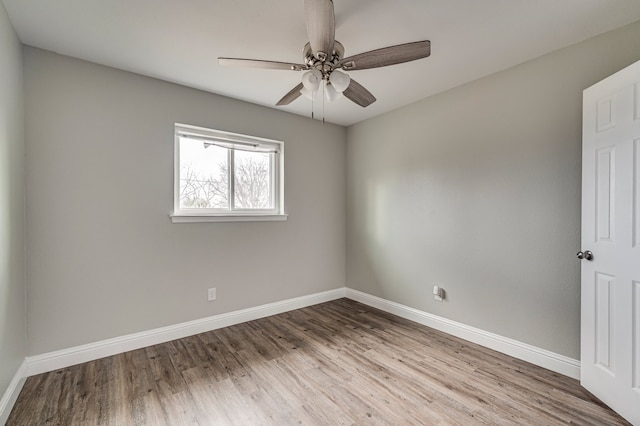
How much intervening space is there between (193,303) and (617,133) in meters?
3.58

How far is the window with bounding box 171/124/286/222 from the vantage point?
2.77m

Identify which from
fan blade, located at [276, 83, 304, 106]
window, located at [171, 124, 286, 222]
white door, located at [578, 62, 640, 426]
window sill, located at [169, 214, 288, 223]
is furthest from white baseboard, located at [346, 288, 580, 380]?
fan blade, located at [276, 83, 304, 106]

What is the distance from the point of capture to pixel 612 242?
1716 millimetres

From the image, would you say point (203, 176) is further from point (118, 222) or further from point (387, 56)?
point (387, 56)

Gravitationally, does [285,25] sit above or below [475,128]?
above

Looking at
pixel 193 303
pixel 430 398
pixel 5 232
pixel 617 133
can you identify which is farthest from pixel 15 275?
pixel 617 133

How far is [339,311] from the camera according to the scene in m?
3.44

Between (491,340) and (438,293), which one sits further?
(438,293)

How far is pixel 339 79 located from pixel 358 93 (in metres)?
0.38

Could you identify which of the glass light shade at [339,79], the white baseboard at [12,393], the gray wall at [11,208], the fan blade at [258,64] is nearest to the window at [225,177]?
the gray wall at [11,208]

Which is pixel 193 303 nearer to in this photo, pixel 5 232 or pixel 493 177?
pixel 5 232

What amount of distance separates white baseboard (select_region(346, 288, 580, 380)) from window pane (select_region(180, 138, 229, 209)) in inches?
92.1

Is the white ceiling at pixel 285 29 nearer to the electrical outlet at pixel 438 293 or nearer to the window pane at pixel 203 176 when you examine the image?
the window pane at pixel 203 176

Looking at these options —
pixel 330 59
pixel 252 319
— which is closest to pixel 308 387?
pixel 252 319
